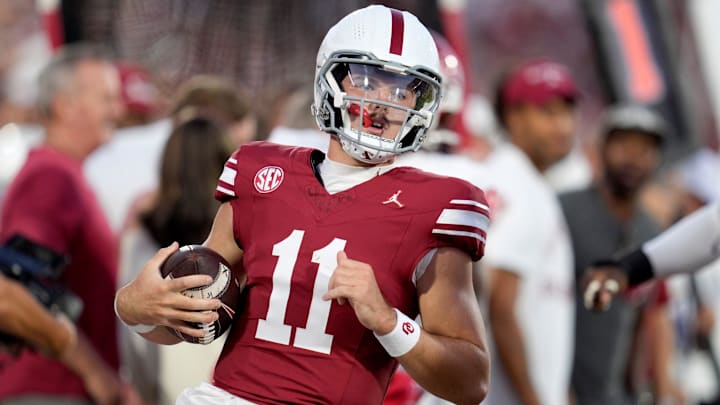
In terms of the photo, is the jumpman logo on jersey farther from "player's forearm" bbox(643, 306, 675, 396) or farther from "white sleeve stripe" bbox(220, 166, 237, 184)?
"player's forearm" bbox(643, 306, 675, 396)

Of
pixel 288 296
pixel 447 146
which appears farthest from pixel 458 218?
pixel 447 146

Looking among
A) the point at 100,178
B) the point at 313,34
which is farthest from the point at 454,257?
the point at 313,34

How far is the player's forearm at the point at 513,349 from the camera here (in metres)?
4.89

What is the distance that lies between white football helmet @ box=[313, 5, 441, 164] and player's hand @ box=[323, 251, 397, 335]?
35cm

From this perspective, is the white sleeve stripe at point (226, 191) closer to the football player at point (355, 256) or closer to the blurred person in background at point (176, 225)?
the football player at point (355, 256)

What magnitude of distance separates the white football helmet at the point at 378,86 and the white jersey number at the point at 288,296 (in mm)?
240

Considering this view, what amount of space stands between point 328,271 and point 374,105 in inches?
15.0

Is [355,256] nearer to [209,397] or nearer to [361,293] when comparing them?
[361,293]

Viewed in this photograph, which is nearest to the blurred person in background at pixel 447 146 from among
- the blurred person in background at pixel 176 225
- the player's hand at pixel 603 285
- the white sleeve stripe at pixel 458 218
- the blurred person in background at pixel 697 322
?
the player's hand at pixel 603 285

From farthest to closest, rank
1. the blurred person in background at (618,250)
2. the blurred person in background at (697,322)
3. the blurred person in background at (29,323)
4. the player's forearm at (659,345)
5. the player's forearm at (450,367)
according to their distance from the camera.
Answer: the blurred person in background at (697,322) → the player's forearm at (659,345) → the blurred person in background at (618,250) → the blurred person in background at (29,323) → the player's forearm at (450,367)

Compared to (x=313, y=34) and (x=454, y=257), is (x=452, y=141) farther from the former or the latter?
(x=313, y=34)

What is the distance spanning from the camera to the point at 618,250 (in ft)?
18.7

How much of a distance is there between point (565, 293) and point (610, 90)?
403 cm

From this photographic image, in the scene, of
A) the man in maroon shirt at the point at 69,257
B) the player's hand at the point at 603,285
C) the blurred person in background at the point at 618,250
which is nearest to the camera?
the player's hand at the point at 603,285
